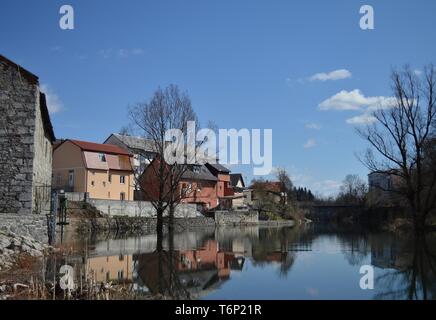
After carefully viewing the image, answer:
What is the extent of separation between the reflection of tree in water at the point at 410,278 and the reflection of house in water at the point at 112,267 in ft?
22.7

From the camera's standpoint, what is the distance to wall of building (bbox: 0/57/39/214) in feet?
60.9

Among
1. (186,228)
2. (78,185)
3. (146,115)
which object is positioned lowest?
(186,228)

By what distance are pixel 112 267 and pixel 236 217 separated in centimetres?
4951

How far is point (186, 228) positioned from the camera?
4812cm

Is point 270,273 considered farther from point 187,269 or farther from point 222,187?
point 222,187

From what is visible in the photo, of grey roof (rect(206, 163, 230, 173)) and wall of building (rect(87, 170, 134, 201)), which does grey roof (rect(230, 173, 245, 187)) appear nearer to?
grey roof (rect(206, 163, 230, 173))

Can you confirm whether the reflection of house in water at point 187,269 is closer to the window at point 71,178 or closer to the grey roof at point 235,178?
the window at point 71,178

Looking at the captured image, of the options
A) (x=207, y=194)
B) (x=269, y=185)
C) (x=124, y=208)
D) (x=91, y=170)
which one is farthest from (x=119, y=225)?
(x=269, y=185)

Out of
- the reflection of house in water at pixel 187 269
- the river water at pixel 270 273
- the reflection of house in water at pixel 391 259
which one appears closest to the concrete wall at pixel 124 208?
the river water at pixel 270 273

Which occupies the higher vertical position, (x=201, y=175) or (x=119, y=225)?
(x=201, y=175)

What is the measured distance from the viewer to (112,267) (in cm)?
1518
